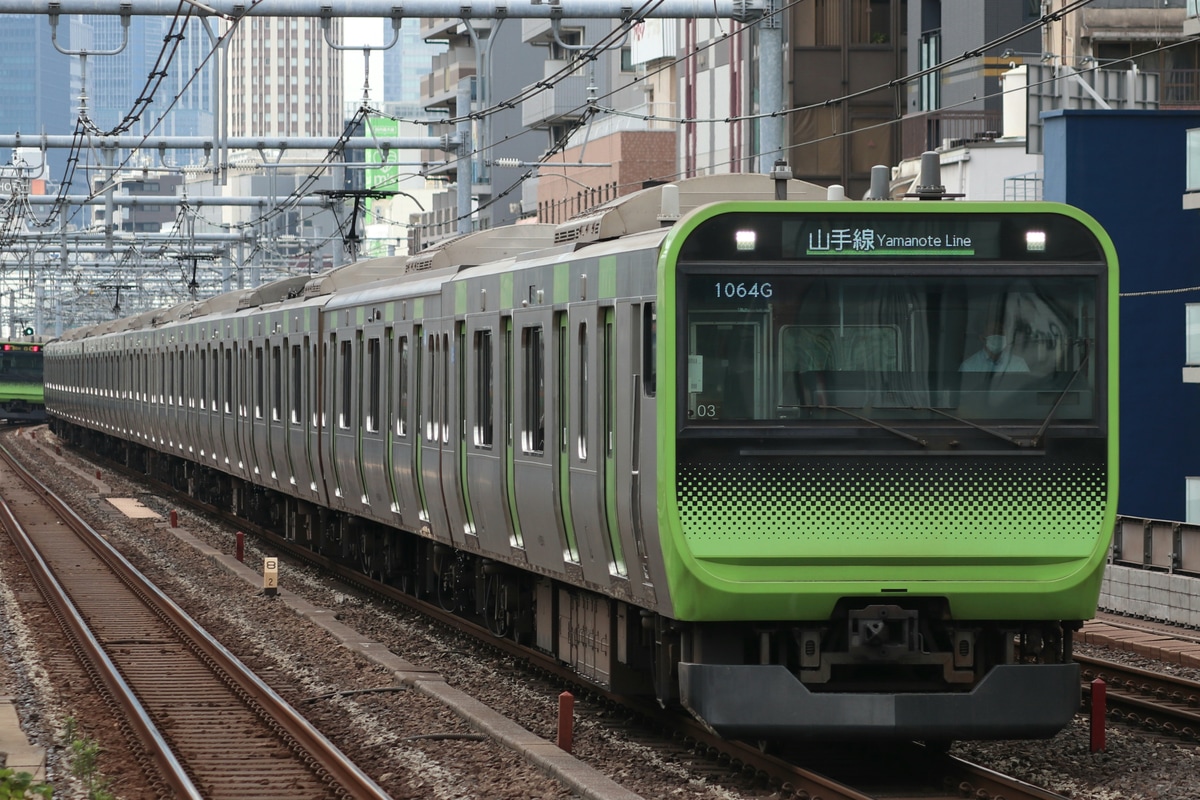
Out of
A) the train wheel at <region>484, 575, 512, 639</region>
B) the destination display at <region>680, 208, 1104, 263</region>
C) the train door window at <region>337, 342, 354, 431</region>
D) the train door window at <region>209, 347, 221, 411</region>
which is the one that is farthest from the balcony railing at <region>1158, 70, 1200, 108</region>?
the destination display at <region>680, 208, 1104, 263</region>

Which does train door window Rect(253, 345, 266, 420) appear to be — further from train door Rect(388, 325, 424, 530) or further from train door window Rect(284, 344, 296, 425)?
train door Rect(388, 325, 424, 530)

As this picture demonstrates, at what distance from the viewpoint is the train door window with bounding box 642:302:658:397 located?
32.4ft

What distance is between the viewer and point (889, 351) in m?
9.73

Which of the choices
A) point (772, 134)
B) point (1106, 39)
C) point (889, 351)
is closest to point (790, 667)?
point (889, 351)

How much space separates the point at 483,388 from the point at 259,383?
1173 cm

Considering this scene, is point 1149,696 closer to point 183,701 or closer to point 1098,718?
point 1098,718

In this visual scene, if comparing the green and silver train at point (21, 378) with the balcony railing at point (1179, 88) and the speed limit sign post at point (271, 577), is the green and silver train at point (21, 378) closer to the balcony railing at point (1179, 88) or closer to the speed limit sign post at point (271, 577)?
the balcony railing at point (1179, 88)

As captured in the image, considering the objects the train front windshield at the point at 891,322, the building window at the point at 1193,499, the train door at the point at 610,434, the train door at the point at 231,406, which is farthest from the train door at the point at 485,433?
the train door at the point at 231,406

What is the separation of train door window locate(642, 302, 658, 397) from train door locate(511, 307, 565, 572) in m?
2.05

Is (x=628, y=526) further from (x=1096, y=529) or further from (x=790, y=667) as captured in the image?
(x=1096, y=529)

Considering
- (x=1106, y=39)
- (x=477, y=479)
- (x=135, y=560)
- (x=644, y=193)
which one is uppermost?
(x=1106, y=39)

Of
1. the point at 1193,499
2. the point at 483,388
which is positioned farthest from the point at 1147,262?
the point at 483,388

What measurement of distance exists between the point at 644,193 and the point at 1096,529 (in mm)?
3315

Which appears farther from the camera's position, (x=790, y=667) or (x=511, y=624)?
(x=511, y=624)
